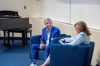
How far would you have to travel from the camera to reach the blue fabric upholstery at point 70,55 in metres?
2.68

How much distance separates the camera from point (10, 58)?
188 inches

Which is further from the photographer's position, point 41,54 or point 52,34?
point 52,34

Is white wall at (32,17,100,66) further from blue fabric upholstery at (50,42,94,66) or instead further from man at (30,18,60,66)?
man at (30,18,60,66)

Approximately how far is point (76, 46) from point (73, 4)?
1.70 metres

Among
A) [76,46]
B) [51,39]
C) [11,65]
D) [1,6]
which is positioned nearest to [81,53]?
[76,46]

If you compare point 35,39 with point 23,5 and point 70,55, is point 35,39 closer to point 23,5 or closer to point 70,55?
point 70,55

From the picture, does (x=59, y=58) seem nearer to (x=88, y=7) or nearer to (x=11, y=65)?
(x=88, y=7)

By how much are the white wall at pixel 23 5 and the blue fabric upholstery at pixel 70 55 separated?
513 cm

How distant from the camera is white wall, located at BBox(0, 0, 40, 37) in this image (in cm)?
761

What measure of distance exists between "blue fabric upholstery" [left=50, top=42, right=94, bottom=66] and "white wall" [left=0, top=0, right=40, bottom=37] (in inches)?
202

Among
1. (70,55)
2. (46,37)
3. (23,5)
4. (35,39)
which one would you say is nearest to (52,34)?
(46,37)

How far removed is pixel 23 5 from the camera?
766 centimetres

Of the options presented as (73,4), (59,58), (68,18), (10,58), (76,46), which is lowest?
(10,58)

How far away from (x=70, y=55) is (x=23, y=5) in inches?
212
